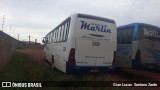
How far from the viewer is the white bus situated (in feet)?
36.3

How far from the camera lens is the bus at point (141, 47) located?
13.5m

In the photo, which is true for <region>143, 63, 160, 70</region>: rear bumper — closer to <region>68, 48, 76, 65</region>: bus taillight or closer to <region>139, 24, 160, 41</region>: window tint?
<region>139, 24, 160, 41</region>: window tint

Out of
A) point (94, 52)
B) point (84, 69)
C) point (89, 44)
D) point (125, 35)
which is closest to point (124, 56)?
point (125, 35)

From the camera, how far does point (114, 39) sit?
1202cm

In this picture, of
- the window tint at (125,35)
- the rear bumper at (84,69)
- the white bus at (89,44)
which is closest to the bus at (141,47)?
the window tint at (125,35)

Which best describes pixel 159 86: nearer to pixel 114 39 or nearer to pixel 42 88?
pixel 114 39

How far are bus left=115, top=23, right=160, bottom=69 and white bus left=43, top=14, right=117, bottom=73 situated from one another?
86.5 inches

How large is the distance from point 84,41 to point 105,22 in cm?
153

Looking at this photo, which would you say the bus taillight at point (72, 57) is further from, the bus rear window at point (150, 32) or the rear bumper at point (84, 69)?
the bus rear window at point (150, 32)

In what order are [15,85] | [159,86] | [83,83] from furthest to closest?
1. [159,86]
2. [83,83]
3. [15,85]

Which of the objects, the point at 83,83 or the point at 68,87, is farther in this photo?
the point at 83,83

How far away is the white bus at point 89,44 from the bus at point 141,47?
2198 mm

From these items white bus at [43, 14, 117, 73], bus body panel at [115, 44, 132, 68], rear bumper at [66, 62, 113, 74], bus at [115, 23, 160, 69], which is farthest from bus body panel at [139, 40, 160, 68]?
rear bumper at [66, 62, 113, 74]

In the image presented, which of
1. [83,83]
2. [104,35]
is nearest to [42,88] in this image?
[83,83]
